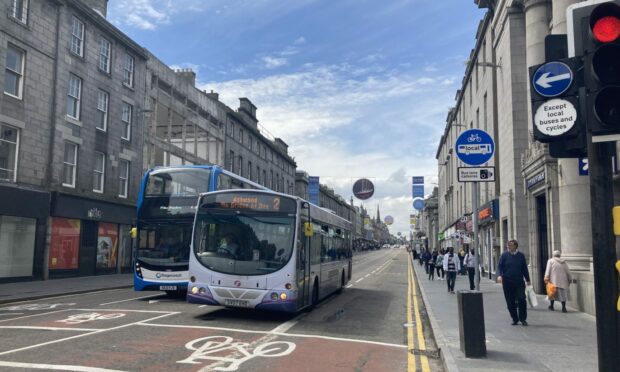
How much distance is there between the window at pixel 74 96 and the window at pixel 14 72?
3.00 metres

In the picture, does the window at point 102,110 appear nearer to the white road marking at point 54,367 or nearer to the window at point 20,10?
the window at point 20,10

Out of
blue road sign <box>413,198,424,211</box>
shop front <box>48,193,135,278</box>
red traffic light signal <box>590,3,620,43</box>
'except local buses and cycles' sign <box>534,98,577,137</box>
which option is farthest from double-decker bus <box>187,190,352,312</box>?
blue road sign <box>413,198,424,211</box>

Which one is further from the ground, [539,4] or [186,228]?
[539,4]

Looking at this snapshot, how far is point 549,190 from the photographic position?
1712 centimetres

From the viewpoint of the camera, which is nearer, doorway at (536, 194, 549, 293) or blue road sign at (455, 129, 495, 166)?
blue road sign at (455, 129, 495, 166)

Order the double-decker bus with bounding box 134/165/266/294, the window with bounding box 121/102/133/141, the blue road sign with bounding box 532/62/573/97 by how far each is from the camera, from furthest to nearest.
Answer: the window with bounding box 121/102/133/141
the double-decker bus with bounding box 134/165/266/294
the blue road sign with bounding box 532/62/573/97

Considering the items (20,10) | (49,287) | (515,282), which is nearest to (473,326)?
(515,282)

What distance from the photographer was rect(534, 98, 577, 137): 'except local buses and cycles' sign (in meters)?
4.58

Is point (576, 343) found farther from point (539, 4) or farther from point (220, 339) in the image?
point (539, 4)

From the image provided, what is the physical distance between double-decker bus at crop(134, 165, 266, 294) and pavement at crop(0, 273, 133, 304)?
12.6 feet

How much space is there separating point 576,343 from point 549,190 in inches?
345

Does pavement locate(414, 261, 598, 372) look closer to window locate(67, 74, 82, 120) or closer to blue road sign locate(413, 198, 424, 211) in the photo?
window locate(67, 74, 82, 120)

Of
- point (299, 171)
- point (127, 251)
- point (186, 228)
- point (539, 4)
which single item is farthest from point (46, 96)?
point (299, 171)

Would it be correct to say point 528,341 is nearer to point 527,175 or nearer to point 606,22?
point 606,22
